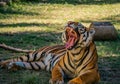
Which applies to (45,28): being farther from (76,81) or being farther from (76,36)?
(76,81)

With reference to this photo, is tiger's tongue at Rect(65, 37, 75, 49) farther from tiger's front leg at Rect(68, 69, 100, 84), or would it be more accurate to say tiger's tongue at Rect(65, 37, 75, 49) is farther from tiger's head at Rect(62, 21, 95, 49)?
tiger's front leg at Rect(68, 69, 100, 84)

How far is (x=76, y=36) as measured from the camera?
607 cm

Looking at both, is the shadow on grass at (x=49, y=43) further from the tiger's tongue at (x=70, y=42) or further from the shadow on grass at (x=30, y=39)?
the tiger's tongue at (x=70, y=42)

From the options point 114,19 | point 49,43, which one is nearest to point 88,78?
point 49,43

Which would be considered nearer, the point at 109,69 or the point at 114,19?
the point at 109,69

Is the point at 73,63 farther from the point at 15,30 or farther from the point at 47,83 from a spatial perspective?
the point at 15,30

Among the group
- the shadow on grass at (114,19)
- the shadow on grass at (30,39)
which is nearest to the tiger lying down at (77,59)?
the shadow on grass at (30,39)

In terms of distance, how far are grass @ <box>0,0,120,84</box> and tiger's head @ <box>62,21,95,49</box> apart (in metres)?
0.74

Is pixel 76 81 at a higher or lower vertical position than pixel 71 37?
lower

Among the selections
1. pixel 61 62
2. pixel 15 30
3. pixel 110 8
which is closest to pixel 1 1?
pixel 110 8

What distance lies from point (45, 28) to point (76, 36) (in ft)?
21.9

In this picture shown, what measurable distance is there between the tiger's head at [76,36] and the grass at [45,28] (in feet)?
2.42

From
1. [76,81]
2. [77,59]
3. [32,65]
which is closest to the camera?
[76,81]

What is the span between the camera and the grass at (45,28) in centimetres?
694
